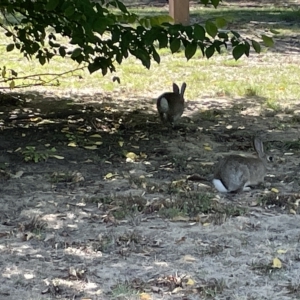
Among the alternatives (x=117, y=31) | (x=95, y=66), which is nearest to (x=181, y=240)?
(x=117, y=31)

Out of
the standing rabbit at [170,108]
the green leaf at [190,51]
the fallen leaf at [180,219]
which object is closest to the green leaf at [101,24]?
the green leaf at [190,51]

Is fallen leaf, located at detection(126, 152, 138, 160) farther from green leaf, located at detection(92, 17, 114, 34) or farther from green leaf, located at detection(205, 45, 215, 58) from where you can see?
green leaf, located at detection(92, 17, 114, 34)

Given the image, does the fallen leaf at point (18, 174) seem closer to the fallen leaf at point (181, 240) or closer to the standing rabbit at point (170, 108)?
the fallen leaf at point (181, 240)

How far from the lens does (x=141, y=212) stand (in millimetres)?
4598

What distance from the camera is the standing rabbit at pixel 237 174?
4.99 meters

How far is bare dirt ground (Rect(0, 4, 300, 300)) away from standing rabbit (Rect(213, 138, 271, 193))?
0.07 m

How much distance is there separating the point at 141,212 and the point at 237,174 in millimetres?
822

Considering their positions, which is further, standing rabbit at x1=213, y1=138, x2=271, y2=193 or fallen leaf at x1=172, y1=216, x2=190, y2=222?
standing rabbit at x1=213, y1=138, x2=271, y2=193

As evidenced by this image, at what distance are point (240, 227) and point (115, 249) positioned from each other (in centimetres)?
85

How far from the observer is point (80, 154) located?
603cm

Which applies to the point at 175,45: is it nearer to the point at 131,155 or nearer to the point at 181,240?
the point at 131,155

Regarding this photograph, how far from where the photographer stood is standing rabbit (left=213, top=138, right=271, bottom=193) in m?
4.99

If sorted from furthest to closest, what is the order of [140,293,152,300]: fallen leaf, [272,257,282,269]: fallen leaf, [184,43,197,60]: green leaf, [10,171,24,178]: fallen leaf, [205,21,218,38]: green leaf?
[10,171,24,178]: fallen leaf
[184,43,197,60]: green leaf
[205,21,218,38]: green leaf
[272,257,282,269]: fallen leaf
[140,293,152,300]: fallen leaf

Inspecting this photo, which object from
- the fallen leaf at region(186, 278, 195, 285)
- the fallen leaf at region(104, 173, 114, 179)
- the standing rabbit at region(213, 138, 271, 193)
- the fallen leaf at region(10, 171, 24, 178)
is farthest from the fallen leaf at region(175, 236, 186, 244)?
the fallen leaf at region(10, 171, 24, 178)
